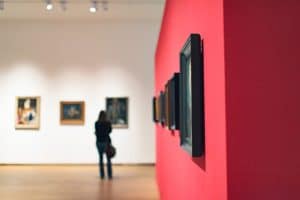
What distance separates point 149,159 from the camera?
12188 mm

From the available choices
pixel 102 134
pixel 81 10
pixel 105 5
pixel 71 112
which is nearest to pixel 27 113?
pixel 71 112

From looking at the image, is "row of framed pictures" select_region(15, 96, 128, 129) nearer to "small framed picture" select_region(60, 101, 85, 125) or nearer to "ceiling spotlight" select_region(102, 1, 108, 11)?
"small framed picture" select_region(60, 101, 85, 125)

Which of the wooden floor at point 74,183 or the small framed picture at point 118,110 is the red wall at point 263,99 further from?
the small framed picture at point 118,110

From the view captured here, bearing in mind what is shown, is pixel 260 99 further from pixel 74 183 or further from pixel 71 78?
pixel 71 78

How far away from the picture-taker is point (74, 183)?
8.59m

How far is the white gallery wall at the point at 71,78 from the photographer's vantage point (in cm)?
1231

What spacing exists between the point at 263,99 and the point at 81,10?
35.4 feet

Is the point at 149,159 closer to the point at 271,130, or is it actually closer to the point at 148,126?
the point at 148,126

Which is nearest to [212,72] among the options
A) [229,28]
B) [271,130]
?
[229,28]

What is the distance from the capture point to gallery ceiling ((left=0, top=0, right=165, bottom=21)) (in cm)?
1061

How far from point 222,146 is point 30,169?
1099cm

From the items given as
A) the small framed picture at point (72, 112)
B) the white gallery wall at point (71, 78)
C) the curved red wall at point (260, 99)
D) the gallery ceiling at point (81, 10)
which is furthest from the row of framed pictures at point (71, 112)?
the curved red wall at point (260, 99)

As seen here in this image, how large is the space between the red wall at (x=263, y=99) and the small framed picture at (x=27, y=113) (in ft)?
39.1

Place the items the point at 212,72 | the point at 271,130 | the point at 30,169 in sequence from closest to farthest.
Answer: the point at 271,130
the point at 212,72
the point at 30,169
